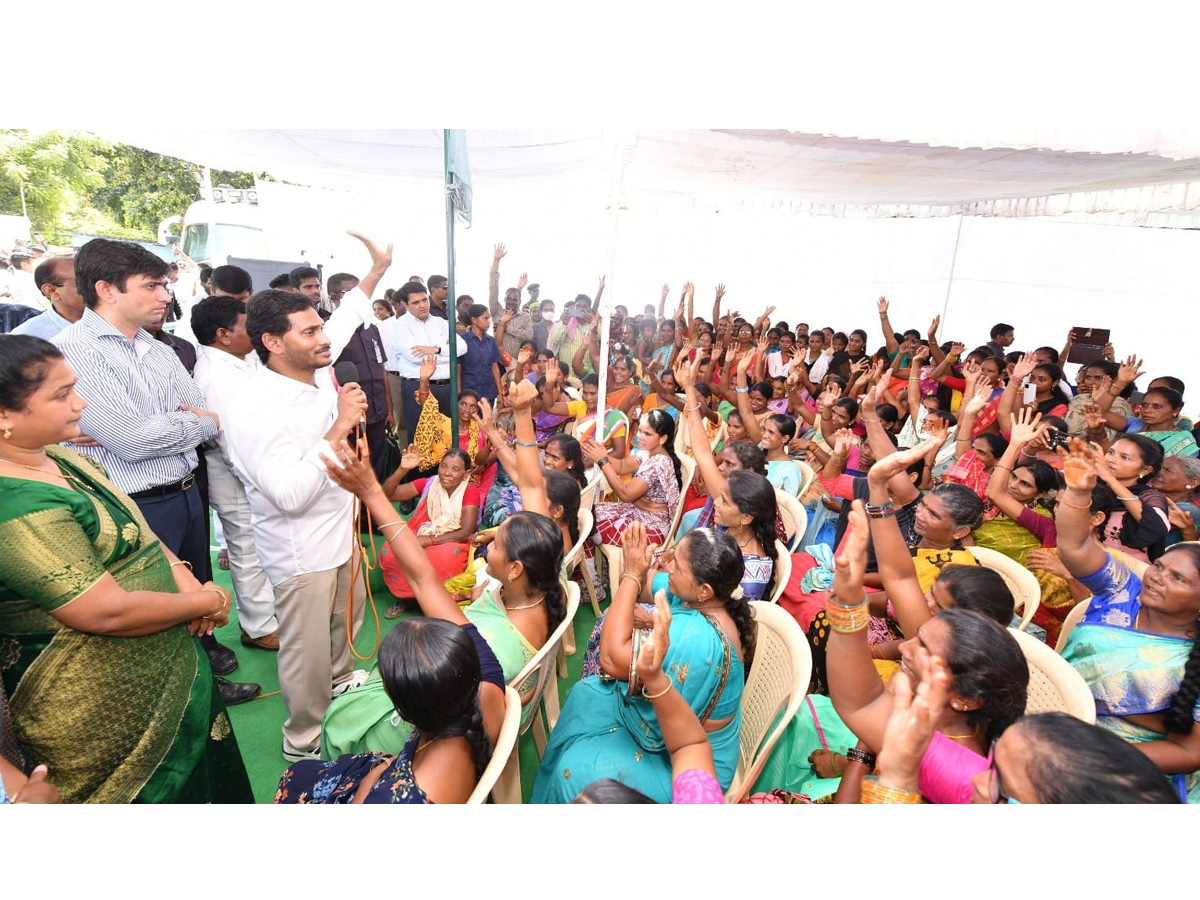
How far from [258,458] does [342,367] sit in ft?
7.04

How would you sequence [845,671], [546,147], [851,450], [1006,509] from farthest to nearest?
[546,147] < [851,450] < [1006,509] < [845,671]

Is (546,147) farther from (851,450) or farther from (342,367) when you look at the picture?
(851,450)

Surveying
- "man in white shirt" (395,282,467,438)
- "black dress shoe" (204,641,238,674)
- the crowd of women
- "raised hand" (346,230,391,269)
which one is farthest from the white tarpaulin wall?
"black dress shoe" (204,641,238,674)

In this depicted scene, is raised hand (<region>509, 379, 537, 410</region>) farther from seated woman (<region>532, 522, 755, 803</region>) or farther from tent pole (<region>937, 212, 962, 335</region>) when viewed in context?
tent pole (<region>937, 212, 962, 335</region>)

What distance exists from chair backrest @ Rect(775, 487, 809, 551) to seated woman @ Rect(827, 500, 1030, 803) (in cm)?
163

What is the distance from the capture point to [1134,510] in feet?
9.48

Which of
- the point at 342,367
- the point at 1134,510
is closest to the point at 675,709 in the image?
the point at 1134,510

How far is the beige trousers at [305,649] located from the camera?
7.48 feet

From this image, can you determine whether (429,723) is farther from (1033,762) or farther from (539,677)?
(1033,762)

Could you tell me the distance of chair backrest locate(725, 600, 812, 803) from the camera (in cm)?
175

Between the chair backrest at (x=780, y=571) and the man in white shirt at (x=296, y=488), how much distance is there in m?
1.69

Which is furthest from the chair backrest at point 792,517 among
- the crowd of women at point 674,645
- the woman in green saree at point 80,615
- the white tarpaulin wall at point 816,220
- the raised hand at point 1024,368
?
the woman in green saree at point 80,615

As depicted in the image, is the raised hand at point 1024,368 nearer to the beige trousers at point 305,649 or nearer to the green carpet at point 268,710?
the green carpet at point 268,710

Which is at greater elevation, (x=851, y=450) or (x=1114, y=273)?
(x=1114, y=273)
